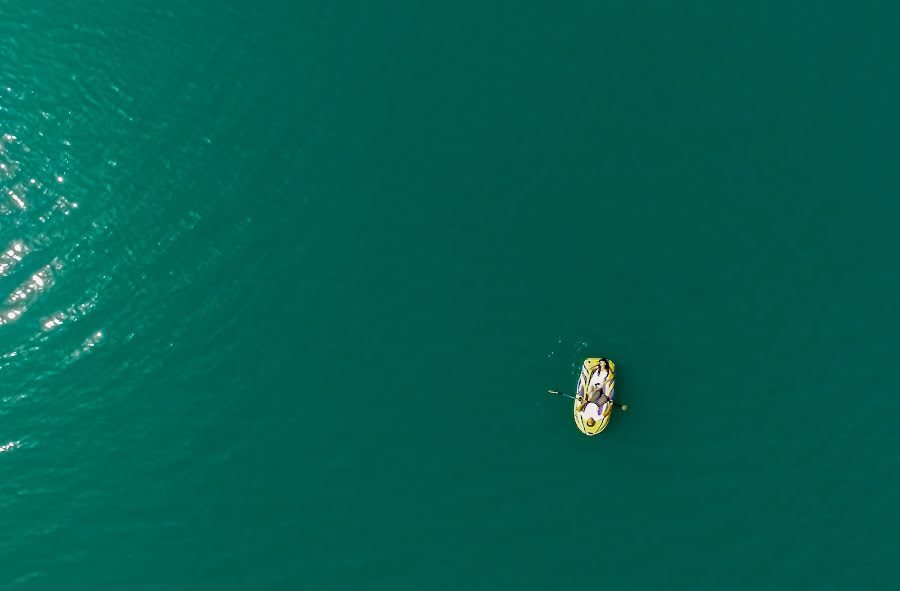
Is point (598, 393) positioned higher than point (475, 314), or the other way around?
point (475, 314)

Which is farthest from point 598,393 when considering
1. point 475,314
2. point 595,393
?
point 475,314

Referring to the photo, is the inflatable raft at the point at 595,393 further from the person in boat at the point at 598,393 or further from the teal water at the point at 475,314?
the teal water at the point at 475,314

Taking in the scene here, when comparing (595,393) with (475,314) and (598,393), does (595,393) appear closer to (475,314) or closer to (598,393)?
(598,393)

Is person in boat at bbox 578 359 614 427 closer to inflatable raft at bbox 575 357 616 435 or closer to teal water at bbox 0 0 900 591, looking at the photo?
inflatable raft at bbox 575 357 616 435

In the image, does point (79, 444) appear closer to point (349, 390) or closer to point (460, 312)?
point (349, 390)

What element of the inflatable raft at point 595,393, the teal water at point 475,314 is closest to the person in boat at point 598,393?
the inflatable raft at point 595,393

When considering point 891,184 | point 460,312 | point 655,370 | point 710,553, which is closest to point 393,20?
point 460,312

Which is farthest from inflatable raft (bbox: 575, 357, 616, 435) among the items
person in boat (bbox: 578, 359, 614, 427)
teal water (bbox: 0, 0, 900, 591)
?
teal water (bbox: 0, 0, 900, 591)

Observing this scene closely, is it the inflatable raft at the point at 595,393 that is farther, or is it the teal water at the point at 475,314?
the teal water at the point at 475,314
